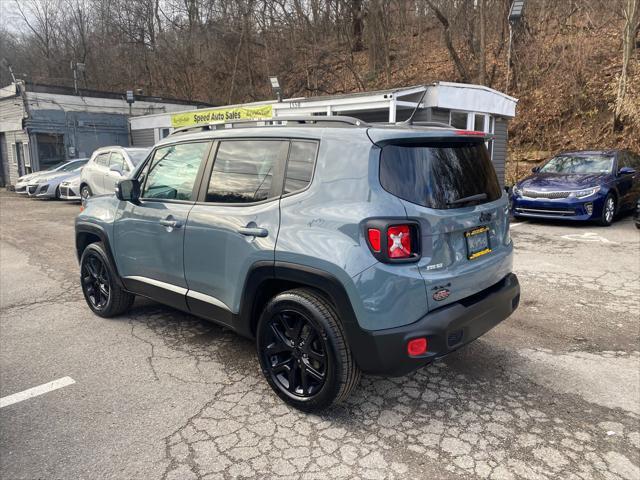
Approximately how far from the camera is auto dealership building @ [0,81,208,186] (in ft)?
69.5

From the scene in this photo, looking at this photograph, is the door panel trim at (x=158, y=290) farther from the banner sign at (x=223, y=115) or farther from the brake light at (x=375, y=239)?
the banner sign at (x=223, y=115)

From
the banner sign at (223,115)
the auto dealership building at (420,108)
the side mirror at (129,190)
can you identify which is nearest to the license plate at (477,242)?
the side mirror at (129,190)

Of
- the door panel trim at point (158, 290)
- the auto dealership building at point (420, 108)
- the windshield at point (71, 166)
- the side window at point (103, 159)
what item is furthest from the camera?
the windshield at point (71, 166)

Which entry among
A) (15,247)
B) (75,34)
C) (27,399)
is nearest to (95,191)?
(15,247)

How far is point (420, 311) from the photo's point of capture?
275 centimetres

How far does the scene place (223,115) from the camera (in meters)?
16.9

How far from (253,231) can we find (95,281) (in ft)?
8.69

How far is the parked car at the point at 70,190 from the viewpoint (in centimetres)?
1608

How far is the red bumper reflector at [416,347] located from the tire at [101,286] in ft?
9.95

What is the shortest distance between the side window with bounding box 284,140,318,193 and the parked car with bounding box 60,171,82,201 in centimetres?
1492

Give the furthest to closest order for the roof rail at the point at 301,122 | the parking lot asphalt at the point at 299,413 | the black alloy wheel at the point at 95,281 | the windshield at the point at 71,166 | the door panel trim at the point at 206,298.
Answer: the windshield at the point at 71,166, the black alloy wheel at the point at 95,281, the door panel trim at the point at 206,298, the roof rail at the point at 301,122, the parking lot asphalt at the point at 299,413

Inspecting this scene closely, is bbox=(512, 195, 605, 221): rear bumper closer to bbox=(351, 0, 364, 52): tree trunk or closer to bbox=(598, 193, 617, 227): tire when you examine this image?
bbox=(598, 193, 617, 227): tire

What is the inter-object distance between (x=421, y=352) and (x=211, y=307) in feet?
5.39

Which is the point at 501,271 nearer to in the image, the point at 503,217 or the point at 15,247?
the point at 503,217
